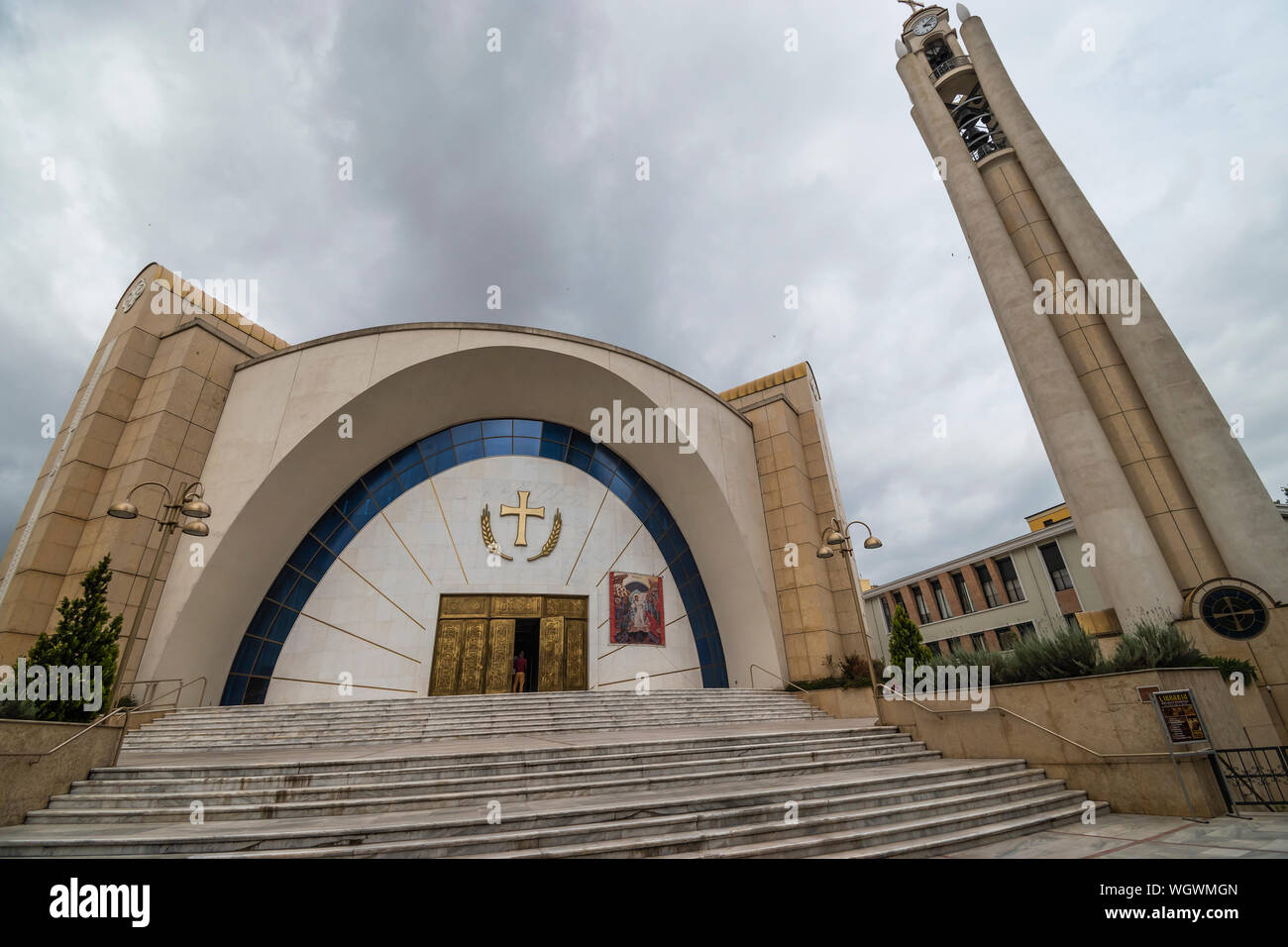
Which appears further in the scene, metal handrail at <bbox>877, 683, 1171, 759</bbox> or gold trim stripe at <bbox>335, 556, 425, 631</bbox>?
gold trim stripe at <bbox>335, 556, 425, 631</bbox>

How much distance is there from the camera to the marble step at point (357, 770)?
6109 mm

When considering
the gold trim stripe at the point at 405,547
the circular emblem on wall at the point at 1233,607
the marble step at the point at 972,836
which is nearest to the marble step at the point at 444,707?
the gold trim stripe at the point at 405,547

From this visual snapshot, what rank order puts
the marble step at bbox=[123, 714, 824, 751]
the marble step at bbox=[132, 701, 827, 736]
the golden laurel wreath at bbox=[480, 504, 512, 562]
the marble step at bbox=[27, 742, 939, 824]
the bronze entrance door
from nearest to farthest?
1. the marble step at bbox=[27, 742, 939, 824]
2. the marble step at bbox=[123, 714, 824, 751]
3. the marble step at bbox=[132, 701, 827, 736]
4. the bronze entrance door
5. the golden laurel wreath at bbox=[480, 504, 512, 562]

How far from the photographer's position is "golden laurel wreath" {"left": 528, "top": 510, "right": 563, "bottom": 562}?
62.7 ft

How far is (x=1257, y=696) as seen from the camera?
31.0 ft

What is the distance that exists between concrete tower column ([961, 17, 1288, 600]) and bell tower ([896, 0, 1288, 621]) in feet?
0.09

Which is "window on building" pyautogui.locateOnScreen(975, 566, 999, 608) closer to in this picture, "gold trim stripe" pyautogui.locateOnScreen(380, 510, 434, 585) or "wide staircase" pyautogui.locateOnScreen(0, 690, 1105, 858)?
"wide staircase" pyautogui.locateOnScreen(0, 690, 1105, 858)

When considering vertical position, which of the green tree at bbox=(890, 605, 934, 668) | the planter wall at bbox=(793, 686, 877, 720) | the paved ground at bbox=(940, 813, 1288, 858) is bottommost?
the paved ground at bbox=(940, 813, 1288, 858)

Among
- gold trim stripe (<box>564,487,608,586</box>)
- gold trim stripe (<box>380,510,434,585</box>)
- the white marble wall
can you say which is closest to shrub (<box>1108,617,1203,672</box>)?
the white marble wall

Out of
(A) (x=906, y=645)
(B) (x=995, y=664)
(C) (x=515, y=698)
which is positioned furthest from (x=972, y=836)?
(C) (x=515, y=698)

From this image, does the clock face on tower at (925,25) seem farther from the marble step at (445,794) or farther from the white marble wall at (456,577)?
the marble step at (445,794)

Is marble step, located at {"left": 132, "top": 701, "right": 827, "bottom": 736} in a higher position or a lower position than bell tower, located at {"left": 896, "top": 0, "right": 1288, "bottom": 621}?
lower

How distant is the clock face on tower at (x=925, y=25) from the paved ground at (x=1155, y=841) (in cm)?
2491

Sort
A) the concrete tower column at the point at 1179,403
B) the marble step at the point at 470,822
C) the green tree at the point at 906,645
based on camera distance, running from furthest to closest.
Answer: the green tree at the point at 906,645 < the concrete tower column at the point at 1179,403 < the marble step at the point at 470,822
